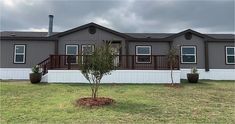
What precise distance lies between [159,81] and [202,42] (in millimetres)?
6542

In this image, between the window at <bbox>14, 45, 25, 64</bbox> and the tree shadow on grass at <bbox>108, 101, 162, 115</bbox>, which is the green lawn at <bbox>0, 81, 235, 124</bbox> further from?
the window at <bbox>14, 45, 25, 64</bbox>

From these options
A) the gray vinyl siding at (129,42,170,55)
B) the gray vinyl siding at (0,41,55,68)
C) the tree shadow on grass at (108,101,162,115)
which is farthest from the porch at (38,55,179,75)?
the tree shadow on grass at (108,101,162,115)

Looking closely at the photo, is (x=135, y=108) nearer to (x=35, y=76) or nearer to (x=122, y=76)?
(x=122, y=76)

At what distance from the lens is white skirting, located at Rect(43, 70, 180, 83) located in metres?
17.9

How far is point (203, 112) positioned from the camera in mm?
9477

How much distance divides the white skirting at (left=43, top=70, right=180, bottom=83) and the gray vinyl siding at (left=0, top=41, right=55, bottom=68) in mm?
3769

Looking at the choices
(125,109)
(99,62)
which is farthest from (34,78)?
(125,109)

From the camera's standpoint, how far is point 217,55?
22.8 metres

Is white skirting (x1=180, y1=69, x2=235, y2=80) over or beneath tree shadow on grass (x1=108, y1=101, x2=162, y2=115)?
over

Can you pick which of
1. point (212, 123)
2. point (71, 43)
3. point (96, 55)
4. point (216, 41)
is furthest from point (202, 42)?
point (212, 123)

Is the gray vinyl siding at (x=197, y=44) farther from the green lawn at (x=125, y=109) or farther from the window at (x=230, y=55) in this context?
the green lawn at (x=125, y=109)

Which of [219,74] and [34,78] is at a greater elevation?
[219,74]

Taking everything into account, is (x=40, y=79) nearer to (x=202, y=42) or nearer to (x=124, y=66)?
(x=124, y=66)

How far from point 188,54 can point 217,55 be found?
7.67ft
